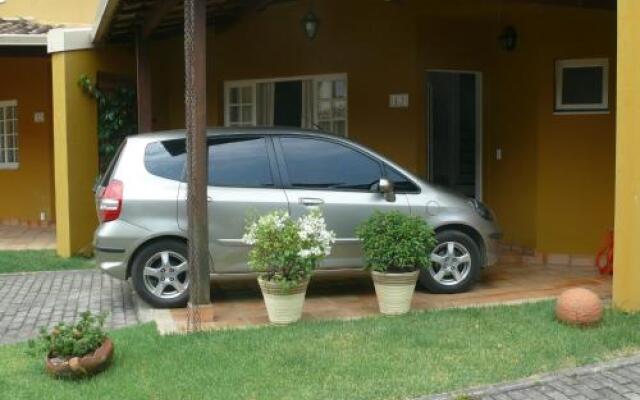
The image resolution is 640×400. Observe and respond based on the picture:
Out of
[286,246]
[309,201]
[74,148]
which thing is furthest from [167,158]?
[74,148]

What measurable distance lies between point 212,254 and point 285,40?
4888 millimetres

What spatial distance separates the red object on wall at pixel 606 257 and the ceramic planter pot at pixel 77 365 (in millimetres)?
5679

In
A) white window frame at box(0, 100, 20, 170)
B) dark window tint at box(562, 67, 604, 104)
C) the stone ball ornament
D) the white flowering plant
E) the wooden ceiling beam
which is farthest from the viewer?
white window frame at box(0, 100, 20, 170)

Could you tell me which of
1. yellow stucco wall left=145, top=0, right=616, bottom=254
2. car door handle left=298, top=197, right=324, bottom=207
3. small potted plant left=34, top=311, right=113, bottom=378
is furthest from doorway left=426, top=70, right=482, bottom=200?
small potted plant left=34, top=311, right=113, bottom=378

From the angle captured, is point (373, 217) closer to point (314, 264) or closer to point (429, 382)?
point (314, 264)

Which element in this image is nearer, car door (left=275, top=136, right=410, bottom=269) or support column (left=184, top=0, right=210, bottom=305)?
support column (left=184, top=0, right=210, bottom=305)

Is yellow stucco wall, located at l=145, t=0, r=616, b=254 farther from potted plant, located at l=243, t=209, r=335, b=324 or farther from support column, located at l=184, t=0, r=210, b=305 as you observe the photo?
support column, located at l=184, t=0, r=210, b=305

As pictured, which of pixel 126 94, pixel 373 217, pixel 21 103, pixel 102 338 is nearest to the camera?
pixel 102 338

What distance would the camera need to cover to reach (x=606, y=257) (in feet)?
28.1

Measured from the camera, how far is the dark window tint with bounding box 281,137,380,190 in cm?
730

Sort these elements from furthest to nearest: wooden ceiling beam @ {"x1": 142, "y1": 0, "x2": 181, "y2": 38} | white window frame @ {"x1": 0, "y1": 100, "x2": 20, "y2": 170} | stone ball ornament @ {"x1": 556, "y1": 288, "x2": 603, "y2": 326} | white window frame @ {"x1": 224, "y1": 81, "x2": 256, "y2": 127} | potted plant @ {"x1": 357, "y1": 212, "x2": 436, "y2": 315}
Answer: white window frame @ {"x1": 0, "y1": 100, "x2": 20, "y2": 170}
white window frame @ {"x1": 224, "y1": 81, "x2": 256, "y2": 127}
wooden ceiling beam @ {"x1": 142, "y1": 0, "x2": 181, "y2": 38}
potted plant @ {"x1": 357, "y1": 212, "x2": 436, "y2": 315}
stone ball ornament @ {"x1": 556, "y1": 288, "x2": 603, "y2": 326}

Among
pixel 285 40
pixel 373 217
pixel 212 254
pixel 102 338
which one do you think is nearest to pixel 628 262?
pixel 373 217

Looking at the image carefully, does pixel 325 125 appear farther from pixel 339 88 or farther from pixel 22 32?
pixel 22 32

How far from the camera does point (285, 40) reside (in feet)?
36.0
